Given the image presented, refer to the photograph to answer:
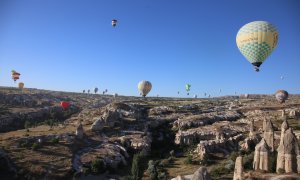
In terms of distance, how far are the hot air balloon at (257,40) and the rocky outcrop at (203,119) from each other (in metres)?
43.7

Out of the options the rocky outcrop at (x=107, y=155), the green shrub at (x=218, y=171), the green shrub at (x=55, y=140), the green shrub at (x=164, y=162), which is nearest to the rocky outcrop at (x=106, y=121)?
the rocky outcrop at (x=107, y=155)

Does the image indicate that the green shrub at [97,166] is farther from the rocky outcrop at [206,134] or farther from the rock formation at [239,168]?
the rock formation at [239,168]

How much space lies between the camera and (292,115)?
10050 cm

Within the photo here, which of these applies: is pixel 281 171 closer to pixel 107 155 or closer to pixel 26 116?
pixel 107 155

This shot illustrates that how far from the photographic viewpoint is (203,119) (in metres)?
102

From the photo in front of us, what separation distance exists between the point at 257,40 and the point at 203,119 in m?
54.0

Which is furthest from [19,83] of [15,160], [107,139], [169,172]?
[169,172]

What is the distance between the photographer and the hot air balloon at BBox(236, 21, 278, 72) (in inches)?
2015

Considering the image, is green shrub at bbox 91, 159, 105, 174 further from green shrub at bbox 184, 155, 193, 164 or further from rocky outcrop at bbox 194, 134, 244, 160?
rocky outcrop at bbox 194, 134, 244, 160

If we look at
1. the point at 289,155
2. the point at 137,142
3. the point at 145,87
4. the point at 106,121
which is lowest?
the point at 137,142

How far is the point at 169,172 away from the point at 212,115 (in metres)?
55.5

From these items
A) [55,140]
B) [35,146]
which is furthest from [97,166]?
[55,140]

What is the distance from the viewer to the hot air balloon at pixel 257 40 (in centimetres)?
5119

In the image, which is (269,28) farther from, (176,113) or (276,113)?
(176,113)
